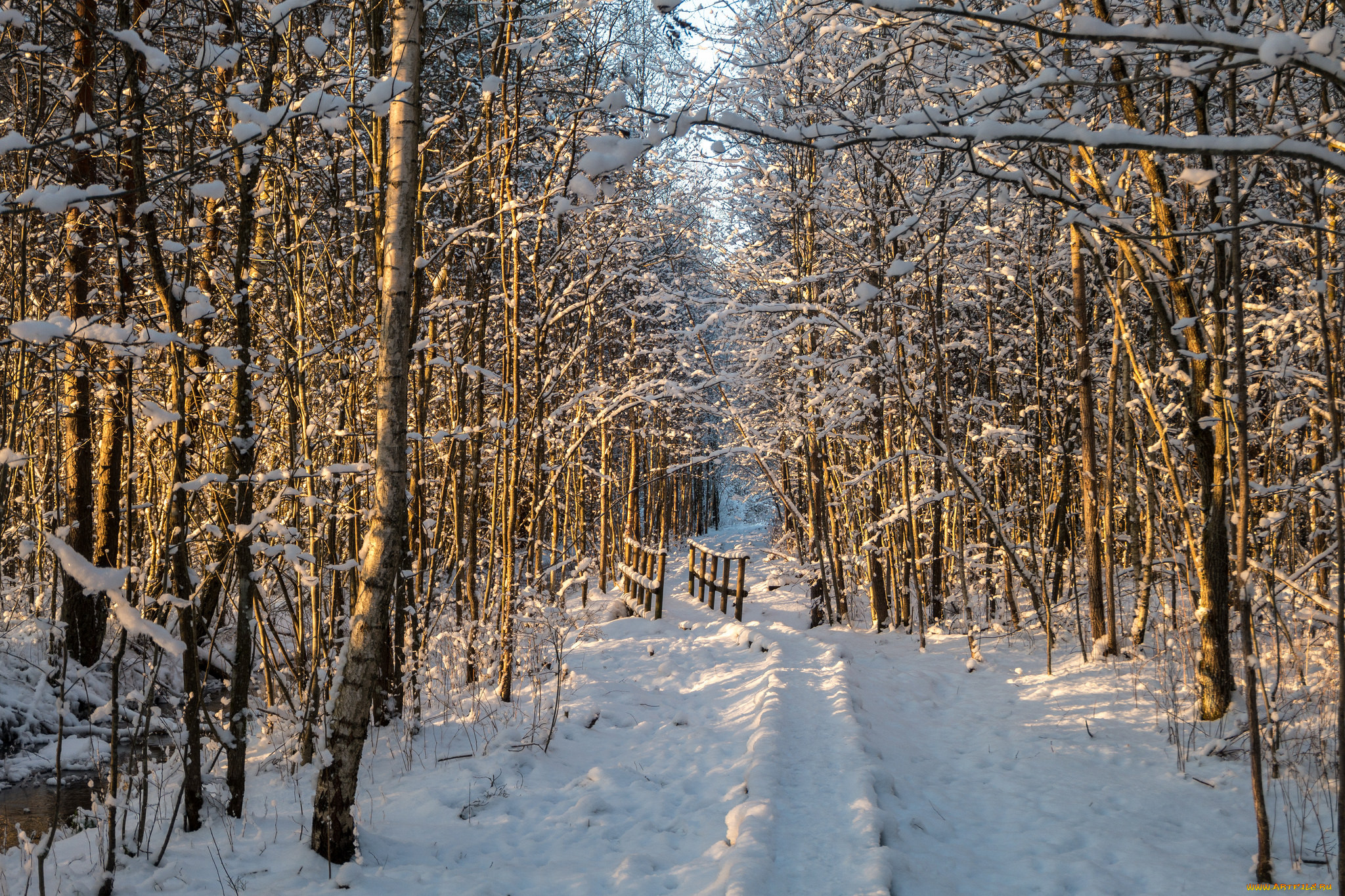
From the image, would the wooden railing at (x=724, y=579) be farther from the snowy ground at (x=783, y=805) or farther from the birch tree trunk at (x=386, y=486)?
the birch tree trunk at (x=386, y=486)

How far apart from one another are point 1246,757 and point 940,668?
11.1 feet

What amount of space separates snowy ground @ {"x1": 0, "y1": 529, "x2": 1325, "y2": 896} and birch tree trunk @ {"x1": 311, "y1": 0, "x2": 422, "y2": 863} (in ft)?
1.12

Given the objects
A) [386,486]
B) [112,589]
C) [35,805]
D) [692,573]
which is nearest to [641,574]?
[692,573]

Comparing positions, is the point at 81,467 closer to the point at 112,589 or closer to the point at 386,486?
the point at 386,486

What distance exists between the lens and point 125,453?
8031mm

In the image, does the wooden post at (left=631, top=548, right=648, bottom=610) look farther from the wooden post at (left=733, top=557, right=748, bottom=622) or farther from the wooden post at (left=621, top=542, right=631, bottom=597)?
the wooden post at (left=733, top=557, right=748, bottom=622)

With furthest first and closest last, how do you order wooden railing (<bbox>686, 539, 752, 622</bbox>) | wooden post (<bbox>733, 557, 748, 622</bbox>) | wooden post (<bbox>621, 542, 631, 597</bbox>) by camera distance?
wooden post (<bbox>621, 542, 631, 597</bbox>) < wooden railing (<bbox>686, 539, 752, 622</bbox>) < wooden post (<bbox>733, 557, 748, 622</bbox>)

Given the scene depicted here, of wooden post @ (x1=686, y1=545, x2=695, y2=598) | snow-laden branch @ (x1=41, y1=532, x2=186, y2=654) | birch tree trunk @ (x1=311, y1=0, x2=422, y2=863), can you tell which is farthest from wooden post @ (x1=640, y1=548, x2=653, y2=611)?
snow-laden branch @ (x1=41, y1=532, x2=186, y2=654)

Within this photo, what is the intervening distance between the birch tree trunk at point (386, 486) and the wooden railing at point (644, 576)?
8.14 metres

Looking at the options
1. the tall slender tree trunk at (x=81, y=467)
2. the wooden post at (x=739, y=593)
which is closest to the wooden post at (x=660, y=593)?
the wooden post at (x=739, y=593)

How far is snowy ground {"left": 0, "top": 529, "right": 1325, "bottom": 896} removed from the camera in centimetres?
366

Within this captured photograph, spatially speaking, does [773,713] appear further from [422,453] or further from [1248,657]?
[422,453]

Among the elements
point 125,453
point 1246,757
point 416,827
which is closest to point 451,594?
point 125,453

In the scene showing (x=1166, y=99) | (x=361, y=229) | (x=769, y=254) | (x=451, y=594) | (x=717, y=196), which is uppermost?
(x=717, y=196)
